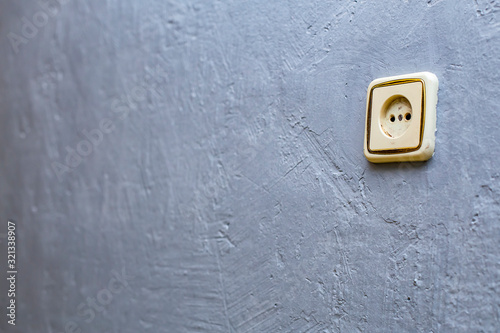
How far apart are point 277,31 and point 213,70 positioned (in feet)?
0.43

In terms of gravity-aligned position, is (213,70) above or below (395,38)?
above

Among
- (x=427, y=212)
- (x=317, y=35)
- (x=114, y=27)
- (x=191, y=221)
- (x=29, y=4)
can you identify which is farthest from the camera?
(x=29, y=4)

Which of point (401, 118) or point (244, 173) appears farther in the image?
point (244, 173)

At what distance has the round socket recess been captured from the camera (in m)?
0.52

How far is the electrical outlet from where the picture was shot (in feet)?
1.64

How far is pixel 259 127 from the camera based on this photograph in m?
0.68

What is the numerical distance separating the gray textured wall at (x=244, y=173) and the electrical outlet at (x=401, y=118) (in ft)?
0.05

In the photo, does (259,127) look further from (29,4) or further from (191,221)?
(29,4)

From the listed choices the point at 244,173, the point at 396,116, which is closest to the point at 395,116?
the point at 396,116

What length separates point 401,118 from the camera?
52 cm

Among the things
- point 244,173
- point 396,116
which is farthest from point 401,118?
point 244,173

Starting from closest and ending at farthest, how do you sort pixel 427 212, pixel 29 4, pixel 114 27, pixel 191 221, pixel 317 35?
pixel 427 212
pixel 317 35
pixel 191 221
pixel 114 27
pixel 29 4

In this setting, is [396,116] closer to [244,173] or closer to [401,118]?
[401,118]

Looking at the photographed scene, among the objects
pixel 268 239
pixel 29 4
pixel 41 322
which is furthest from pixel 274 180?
pixel 29 4
